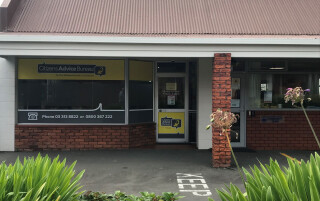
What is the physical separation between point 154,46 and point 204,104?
2.90m

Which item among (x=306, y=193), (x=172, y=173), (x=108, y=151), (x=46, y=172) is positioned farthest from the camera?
(x=108, y=151)

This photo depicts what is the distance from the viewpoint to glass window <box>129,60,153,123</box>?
979 cm

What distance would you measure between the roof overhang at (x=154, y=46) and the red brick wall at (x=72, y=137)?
274 cm

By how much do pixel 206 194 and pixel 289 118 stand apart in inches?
196

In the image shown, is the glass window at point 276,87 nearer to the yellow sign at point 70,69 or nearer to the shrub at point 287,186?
the yellow sign at point 70,69

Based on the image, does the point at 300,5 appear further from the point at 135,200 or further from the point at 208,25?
the point at 135,200

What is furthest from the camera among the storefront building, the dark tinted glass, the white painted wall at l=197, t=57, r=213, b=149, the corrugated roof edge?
the dark tinted glass

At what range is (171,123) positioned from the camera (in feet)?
34.6

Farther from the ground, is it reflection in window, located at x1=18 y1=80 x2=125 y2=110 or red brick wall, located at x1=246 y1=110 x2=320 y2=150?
reflection in window, located at x1=18 y1=80 x2=125 y2=110

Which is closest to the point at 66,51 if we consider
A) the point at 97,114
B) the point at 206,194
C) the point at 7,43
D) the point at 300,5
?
the point at 7,43

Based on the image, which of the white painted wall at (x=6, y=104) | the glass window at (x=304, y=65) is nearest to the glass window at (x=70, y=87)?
the white painted wall at (x=6, y=104)

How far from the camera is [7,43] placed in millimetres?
7395

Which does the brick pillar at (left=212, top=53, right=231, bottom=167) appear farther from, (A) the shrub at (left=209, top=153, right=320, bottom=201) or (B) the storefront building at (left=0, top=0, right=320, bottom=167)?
(A) the shrub at (left=209, top=153, right=320, bottom=201)

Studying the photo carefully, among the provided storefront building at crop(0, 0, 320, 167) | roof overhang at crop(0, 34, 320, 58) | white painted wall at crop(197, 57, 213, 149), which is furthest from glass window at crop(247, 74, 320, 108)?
roof overhang at crop(0, 34, 320, 58)
